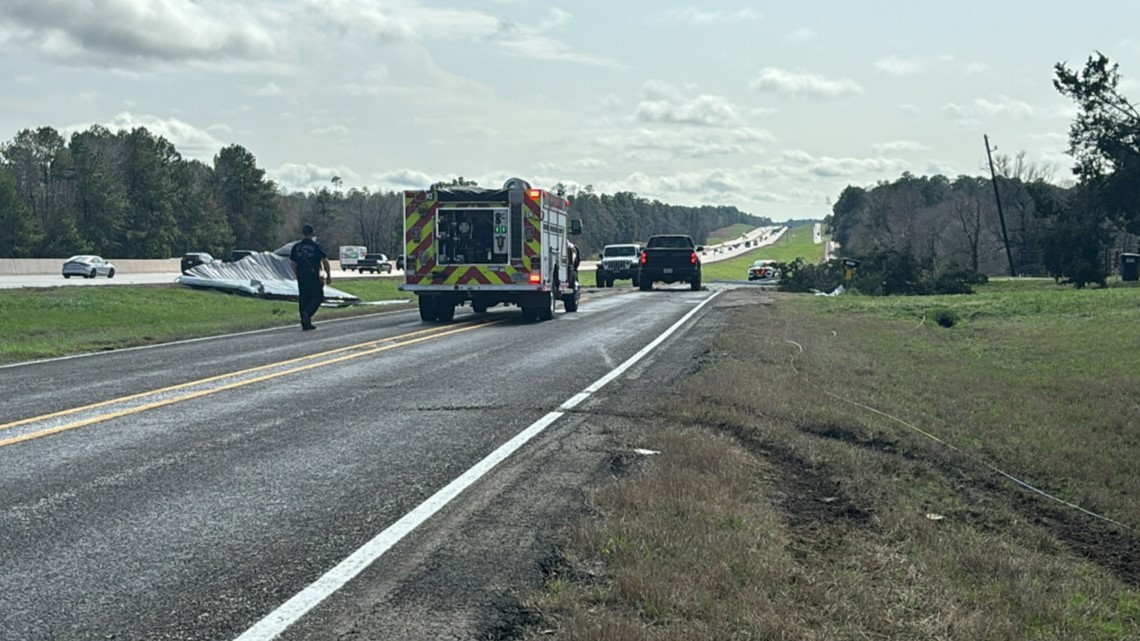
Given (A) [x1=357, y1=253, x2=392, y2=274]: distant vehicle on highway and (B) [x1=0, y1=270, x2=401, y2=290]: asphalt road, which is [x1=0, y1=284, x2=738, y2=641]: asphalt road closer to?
(B) [x1=0, y1=270, x2=401, y2=290]: asphalt road

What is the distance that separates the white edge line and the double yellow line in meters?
3.58

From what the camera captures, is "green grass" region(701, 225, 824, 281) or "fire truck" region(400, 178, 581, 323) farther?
"green grass" region(701, 225, 824, 281)

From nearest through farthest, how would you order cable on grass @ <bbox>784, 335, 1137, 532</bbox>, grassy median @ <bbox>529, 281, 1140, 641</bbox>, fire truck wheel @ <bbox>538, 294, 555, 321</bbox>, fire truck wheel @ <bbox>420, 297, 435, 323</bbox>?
grassy median @ <bbox>529, 281, 1140, 641</bbox> < cable on grass @ <bbox>784, 335, 1137, 532</bbox> < fire truck wheel @ <bbox>420, 297, 435, 323</bbox> < fire truck wheel @ <bbox>538, 294, 555, 321</bbox>

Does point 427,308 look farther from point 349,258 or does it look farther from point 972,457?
point 349,258

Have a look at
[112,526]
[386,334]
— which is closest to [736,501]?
[112,526]

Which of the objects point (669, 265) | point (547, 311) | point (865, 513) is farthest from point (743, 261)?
point (865, 513)

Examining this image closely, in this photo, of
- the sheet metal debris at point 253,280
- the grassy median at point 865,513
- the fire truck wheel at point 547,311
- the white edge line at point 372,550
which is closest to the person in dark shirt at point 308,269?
the fire truck wheel at point 547,311

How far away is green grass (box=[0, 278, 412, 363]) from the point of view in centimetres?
1766

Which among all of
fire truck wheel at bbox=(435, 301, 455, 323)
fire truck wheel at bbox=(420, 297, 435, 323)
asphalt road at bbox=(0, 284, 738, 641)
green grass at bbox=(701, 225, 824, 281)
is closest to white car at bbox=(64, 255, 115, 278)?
fire truck wheel at bbox=(420, 297, 435, 323)

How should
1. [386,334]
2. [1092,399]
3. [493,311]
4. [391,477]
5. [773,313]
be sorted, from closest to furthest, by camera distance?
[391,477]
[1092,399]
[386,334]
[773,313]
[493,311]

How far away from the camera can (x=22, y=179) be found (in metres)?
90.5

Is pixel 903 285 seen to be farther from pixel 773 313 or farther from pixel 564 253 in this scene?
pixel 564 253

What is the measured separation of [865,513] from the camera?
21.1 ft

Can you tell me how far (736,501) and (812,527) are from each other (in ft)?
1.57
